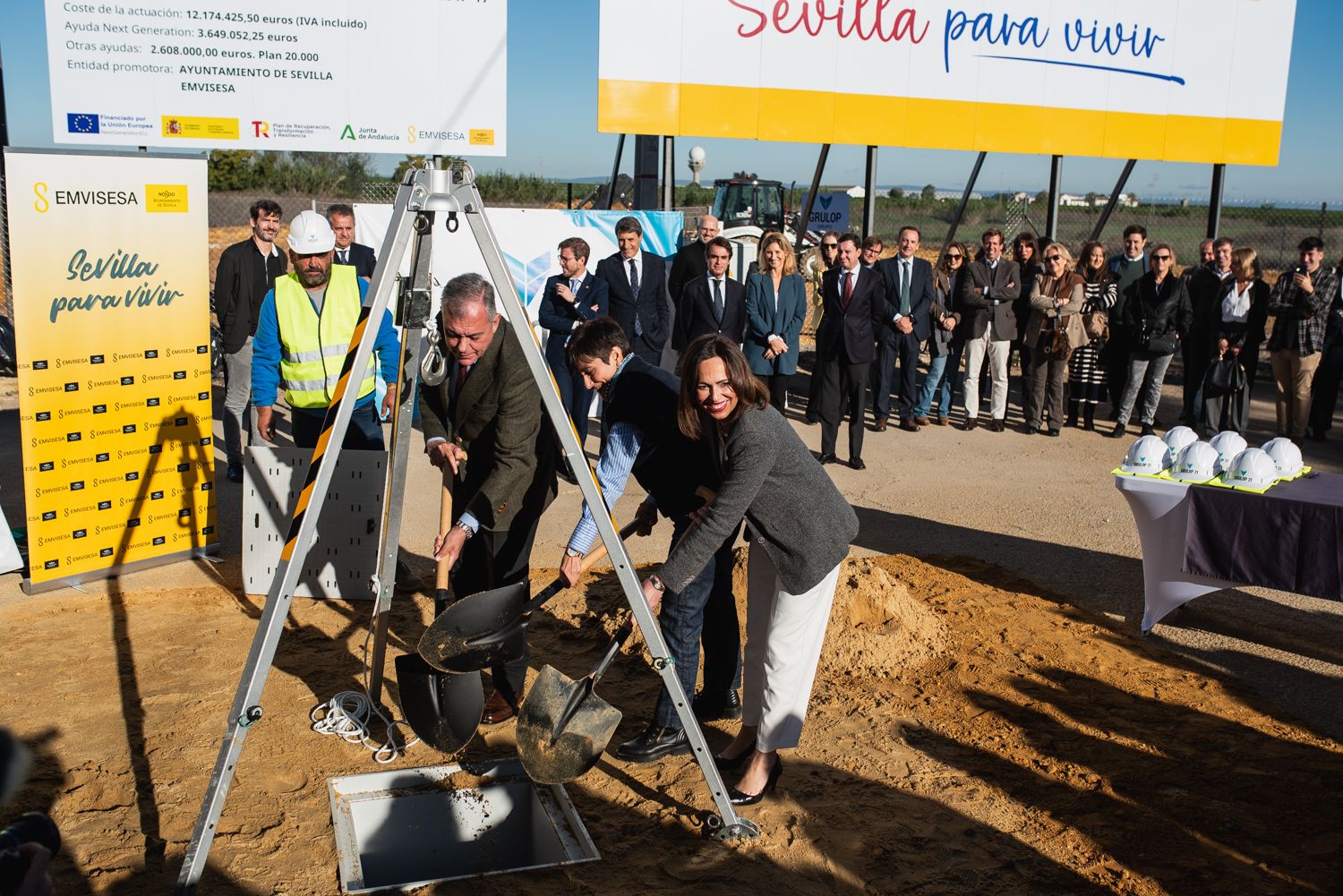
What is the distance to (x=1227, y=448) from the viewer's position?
19.6ft

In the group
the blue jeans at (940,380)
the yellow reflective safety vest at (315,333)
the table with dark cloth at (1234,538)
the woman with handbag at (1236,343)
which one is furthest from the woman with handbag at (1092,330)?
the yellow reflective safety vest at (315,333)

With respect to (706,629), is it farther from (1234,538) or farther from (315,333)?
(1234,538)

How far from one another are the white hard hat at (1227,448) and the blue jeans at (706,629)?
9.43 feet

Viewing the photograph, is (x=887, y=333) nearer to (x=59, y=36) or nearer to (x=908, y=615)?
(x=908, y=615)

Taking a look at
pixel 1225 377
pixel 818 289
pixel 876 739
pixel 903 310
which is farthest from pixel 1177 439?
pixel 818 289

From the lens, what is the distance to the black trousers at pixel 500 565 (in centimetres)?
468

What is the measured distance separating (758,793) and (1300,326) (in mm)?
8390

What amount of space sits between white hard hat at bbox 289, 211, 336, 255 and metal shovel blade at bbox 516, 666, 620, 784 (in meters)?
2.87

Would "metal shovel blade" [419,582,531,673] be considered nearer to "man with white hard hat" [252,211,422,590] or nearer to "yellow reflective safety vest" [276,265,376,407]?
"man with white hard hat" [252,211,422,590]

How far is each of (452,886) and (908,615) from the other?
2.92 meters

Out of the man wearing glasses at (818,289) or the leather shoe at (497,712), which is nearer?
the leather shoe at (497,712)

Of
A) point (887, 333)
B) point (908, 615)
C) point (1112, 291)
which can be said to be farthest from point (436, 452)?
point (1112, 291)

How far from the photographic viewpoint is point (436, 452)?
4.65 meters

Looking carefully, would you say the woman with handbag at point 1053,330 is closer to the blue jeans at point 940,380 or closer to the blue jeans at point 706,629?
the blue jeans at point 940,380
